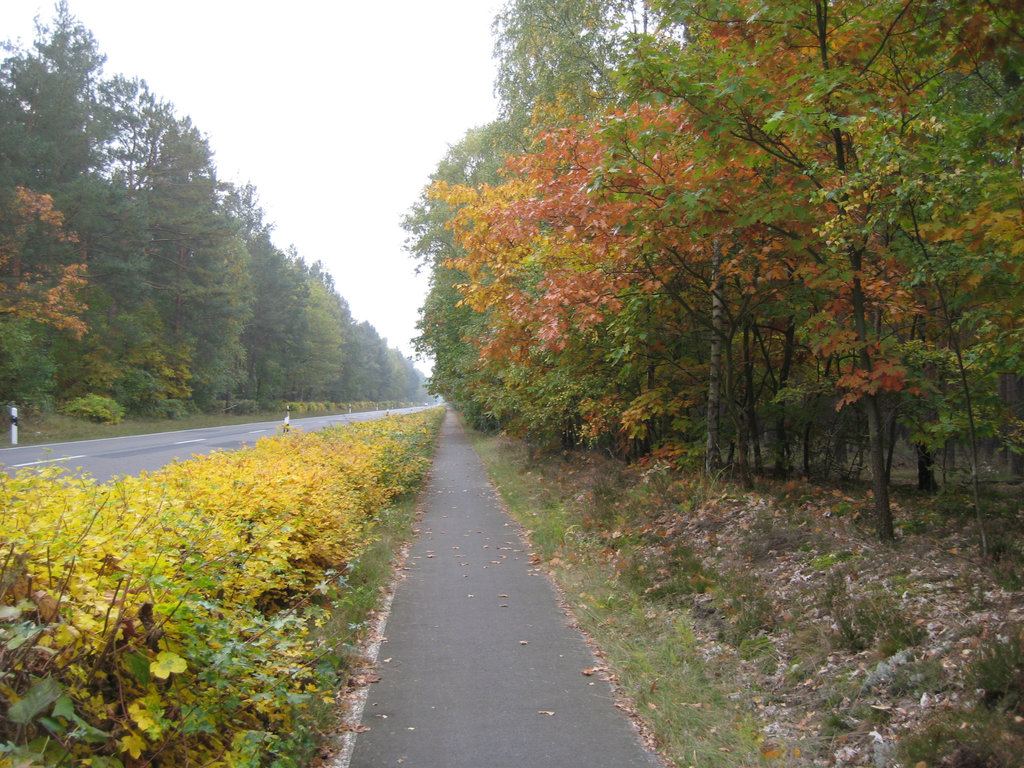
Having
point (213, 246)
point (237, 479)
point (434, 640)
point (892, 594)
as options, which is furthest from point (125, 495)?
point (213, 246)

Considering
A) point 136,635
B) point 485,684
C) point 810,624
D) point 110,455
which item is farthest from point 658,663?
point 110,455

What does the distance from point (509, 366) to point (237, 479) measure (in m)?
9.72

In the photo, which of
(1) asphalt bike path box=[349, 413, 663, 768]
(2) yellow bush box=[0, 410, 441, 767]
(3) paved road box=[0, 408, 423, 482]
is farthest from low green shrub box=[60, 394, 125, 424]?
(2) yellow bush box=[0, 410, 441, 767]

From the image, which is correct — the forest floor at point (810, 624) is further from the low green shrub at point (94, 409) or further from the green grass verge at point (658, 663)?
the low green shrub at point (94, 409)

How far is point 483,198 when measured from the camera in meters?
11.8

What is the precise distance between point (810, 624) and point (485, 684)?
248 centimetres

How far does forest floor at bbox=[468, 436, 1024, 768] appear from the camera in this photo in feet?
11.6

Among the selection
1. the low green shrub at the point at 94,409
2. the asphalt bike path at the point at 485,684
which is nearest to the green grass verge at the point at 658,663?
the asphalt bike path at the point at 485,684

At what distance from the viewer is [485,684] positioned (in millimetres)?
4758

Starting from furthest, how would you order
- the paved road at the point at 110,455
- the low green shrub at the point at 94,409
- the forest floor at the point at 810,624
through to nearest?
the low green shrub at the point at 94,409 < the paved road at the point at 110,455 < the forest floor at the point at 810,624

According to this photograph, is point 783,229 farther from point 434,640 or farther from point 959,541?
point 434,640

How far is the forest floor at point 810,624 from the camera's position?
354 centimetres

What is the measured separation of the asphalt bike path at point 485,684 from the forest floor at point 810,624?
29 cm

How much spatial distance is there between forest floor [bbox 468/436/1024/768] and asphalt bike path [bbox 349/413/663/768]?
0.96 ft
